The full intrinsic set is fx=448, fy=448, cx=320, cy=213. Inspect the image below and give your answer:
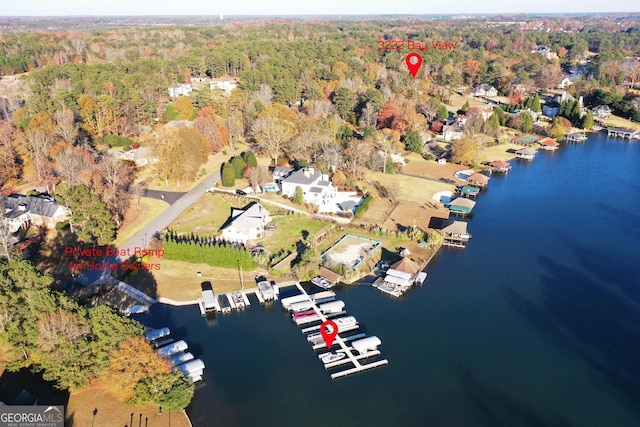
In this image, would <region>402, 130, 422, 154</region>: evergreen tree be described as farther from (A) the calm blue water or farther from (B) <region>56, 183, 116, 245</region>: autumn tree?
(B) <region>56, 183, 116, 245</region>: autumn tree

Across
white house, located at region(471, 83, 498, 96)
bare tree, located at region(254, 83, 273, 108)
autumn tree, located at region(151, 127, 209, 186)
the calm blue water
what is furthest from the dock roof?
white house, located at region(471, 83, 498, 96)

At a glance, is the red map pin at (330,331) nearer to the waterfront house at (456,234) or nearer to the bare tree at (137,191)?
the waterfront house at (456,234)

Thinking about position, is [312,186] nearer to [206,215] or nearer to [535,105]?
[206,215]

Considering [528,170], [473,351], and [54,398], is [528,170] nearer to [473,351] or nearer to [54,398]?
[473,351]

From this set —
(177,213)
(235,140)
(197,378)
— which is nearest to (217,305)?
(197,378)

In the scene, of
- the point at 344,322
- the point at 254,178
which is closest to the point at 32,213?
the point at 254,178
